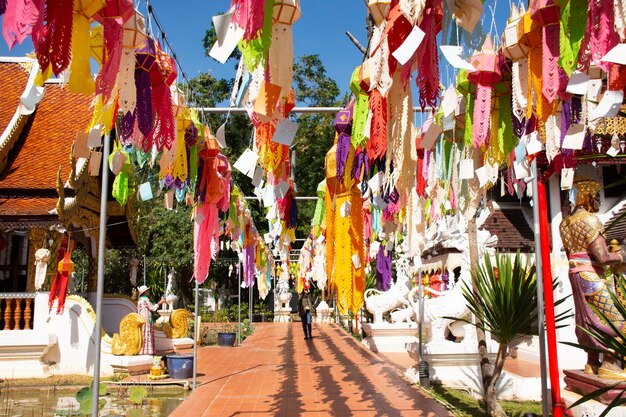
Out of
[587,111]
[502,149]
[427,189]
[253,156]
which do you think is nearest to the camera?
[587,111]

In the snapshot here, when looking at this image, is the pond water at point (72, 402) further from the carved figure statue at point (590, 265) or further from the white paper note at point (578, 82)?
the white paper note at point (578, 82)

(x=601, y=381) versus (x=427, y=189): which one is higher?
(x=427, y=189)

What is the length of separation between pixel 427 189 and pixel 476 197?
1.12 meters

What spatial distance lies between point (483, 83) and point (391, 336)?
11.8 metres

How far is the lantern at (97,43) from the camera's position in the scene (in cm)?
367

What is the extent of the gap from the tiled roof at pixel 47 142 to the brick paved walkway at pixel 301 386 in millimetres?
4899

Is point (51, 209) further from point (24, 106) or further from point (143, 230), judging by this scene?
point (143, 230)

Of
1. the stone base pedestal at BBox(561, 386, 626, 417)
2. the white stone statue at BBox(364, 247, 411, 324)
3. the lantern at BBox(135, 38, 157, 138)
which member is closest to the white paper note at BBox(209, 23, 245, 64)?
the lantern at BBox(135, 38, 157, 138)

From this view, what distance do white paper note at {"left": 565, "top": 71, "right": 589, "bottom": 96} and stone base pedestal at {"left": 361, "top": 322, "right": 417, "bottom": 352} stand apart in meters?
A: 12.2

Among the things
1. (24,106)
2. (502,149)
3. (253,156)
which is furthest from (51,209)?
(502,149)

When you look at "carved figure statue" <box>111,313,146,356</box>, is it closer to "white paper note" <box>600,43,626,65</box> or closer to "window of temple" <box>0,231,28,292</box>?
"window of temple" <box>0,231,28,292</box>

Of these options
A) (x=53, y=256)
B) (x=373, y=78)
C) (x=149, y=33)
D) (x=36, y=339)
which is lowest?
(x=36, y=339)

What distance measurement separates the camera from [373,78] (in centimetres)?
380

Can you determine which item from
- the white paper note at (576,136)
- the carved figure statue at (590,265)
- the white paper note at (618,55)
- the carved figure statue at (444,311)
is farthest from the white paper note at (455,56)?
the carved figure statue at (444,311)
